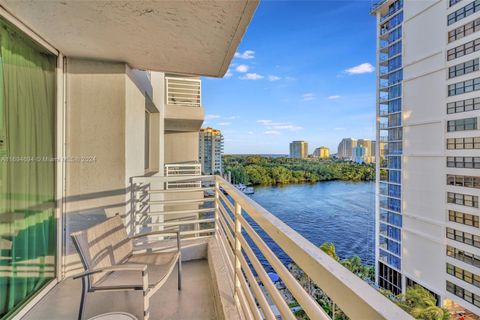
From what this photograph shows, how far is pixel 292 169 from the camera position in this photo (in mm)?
19641

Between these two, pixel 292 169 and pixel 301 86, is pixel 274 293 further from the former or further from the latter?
pixel 301 86

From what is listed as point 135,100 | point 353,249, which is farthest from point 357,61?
point 135,100

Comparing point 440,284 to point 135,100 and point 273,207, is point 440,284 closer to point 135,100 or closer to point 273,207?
point 273,207

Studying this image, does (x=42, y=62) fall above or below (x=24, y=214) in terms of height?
above

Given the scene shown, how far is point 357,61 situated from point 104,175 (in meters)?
24.3

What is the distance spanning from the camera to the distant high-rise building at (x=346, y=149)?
701 inches

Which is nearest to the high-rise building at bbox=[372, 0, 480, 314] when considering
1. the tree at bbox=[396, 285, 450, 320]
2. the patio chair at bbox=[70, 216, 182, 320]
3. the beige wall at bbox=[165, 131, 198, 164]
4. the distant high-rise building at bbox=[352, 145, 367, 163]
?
the tree at bbox=[396, 285, 450, 320]

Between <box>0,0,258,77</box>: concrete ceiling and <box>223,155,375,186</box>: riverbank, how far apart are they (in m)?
13.8

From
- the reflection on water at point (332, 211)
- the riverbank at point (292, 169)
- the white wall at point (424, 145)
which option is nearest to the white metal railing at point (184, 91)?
the riverbank at point (292, 169)

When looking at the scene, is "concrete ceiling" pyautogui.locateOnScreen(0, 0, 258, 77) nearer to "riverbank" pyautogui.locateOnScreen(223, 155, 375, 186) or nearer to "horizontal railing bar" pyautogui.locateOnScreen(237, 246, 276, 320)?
"horizontal railing bar" pyautogui.locateOnScreen(237, 246, 276, 320)

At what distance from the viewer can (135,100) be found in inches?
111

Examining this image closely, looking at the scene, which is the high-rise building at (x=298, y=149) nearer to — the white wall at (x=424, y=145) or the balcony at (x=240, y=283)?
the white wall at (x=424, y=145)

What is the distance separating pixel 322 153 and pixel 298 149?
2163 millimetres

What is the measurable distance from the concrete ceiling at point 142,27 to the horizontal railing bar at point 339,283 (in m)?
1.39
